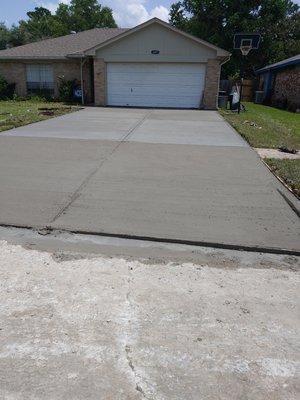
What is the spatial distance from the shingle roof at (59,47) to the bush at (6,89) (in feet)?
4.91

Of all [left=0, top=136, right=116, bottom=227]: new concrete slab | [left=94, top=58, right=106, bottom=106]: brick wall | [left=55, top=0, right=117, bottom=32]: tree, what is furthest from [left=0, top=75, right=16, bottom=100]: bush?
[left=55, top=0, right=117, bottom=32]: tree

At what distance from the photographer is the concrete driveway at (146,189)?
4.57 meters

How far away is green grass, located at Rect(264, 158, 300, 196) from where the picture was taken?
6399mm

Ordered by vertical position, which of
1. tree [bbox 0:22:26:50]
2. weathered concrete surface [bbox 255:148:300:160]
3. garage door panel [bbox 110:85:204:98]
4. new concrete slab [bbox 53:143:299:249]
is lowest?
weathered concrete surface [bbox 255:148:300:160]

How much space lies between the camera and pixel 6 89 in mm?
23750

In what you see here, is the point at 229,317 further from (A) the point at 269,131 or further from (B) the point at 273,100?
(B) the point at 273,100

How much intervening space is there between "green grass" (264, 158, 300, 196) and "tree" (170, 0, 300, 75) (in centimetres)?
3256

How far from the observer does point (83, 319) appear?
2.85 meters

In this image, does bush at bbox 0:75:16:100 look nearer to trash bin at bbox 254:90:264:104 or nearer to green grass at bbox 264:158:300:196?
trash bin at bbox 254:90:264:104

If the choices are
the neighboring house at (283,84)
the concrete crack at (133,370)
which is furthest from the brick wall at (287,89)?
the concrete crack at (133,370)

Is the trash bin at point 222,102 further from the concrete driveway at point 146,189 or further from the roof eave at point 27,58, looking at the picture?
the concrete driveway at point 146,189

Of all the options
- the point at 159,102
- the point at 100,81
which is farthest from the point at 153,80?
the point at 100,81

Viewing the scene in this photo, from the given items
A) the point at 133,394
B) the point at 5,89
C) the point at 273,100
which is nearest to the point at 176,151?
the point at 133,394

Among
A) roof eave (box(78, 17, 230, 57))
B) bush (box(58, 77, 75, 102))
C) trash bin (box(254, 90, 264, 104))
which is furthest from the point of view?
trash bin (box(254, 90, 264, 104))
